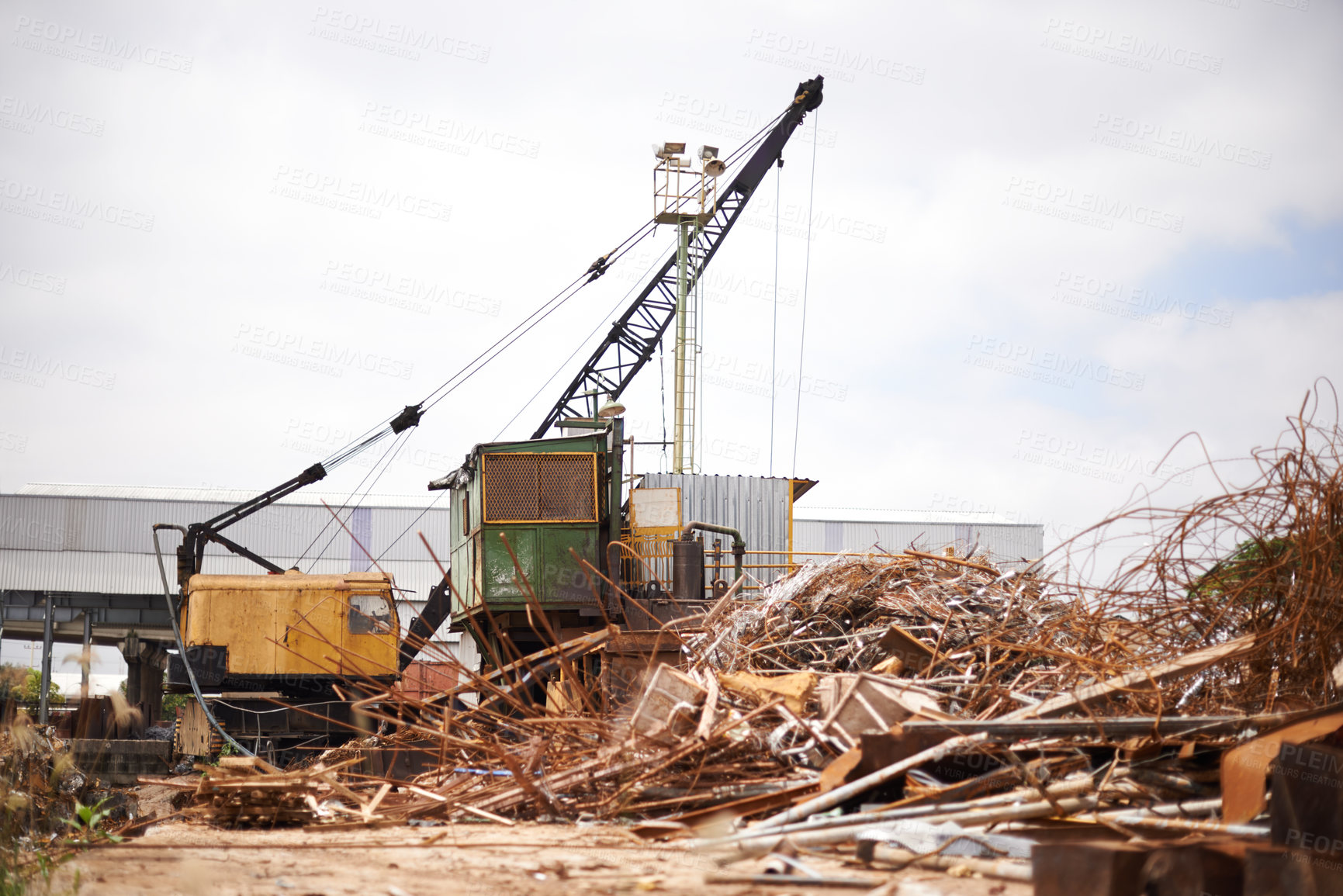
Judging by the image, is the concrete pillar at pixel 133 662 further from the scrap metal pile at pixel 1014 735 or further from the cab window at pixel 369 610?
the scrap metal pile at pixel 1014 735

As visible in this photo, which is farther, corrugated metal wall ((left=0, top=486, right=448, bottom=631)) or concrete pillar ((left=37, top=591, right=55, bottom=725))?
corrugated metal wall ((left=0, top=486, right=448, bottom=631))

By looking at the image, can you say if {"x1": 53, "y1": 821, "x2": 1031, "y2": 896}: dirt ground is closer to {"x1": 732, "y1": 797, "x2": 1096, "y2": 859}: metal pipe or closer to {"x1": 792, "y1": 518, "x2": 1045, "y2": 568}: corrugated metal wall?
{"x1": 732, "y1": 797, "x2": 1096, "y2": 859}: metal pipe

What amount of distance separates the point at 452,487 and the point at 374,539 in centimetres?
2409

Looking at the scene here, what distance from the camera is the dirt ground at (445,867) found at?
397cm

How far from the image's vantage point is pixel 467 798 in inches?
245

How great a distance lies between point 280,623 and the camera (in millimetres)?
17125

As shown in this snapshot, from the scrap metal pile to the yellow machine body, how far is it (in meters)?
9.23

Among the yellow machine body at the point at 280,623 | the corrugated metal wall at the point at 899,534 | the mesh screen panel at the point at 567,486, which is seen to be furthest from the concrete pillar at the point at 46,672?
the corrugated metal wall at the point at 899,534

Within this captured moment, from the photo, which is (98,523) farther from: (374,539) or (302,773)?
(302,773)

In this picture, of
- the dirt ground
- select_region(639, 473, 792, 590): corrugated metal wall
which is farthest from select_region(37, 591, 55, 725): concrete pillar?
the dirt ground

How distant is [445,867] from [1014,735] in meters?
2.85

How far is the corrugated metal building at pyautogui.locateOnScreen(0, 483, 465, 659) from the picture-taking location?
35875 mm

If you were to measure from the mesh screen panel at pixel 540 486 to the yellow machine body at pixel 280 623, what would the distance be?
3474 mm

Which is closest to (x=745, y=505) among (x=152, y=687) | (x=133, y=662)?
(x=133, y=662)
